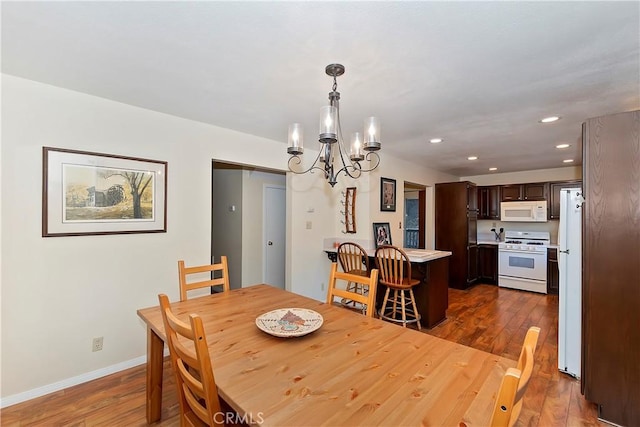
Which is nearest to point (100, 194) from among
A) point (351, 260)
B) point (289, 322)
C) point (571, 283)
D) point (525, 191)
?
point (289, 322)

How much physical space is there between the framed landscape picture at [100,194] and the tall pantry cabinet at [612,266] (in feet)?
11.3

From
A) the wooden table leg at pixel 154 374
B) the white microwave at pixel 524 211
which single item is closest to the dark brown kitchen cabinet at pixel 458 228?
the white microwave at pixel 524 211

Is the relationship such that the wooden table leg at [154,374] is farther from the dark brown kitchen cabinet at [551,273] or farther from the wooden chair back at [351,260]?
the dark brown kitchen cabinet at [551,273]

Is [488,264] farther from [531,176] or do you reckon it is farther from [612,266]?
[612,266]

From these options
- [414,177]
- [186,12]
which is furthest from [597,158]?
[414,177]

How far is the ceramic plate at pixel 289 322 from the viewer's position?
141cm

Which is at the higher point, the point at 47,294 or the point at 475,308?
the point at 47,294

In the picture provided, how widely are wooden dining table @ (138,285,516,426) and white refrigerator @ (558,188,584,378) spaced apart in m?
1.91

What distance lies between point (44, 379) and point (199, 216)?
169 centimetres

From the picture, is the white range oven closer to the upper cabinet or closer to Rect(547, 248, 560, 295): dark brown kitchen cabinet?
Rect(547, 248, 560, 295): dark brown kitchen cabinet

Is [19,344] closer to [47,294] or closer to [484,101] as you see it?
[47,294]

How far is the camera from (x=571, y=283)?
2486 mm

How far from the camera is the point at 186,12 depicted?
1346 mm

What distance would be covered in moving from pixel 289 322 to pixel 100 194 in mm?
1985
